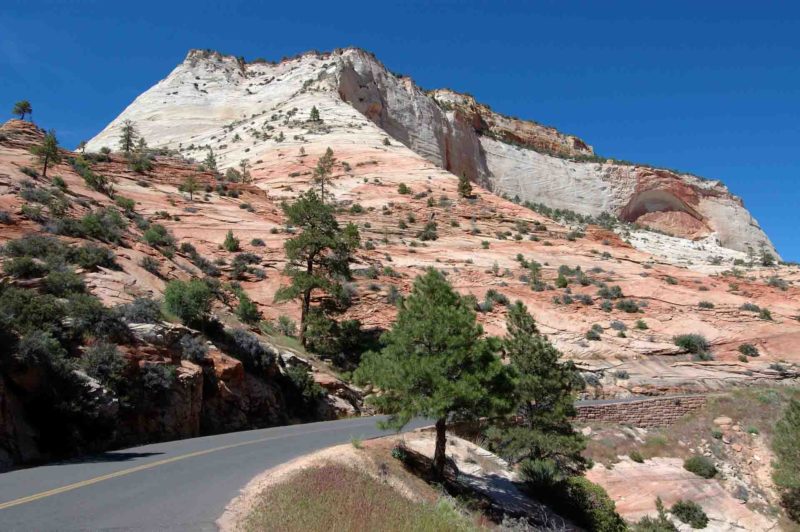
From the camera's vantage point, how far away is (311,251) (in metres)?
26.0

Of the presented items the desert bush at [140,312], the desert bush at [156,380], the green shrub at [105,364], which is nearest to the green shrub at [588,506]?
the desert bush at [156,380]

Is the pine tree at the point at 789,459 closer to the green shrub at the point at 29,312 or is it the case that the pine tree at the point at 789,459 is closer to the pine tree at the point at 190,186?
the green shrub at the point at 29,312

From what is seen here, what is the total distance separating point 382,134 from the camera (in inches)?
2183

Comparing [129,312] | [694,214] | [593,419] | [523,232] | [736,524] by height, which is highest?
[694,214]

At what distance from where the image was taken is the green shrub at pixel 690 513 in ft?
54.8

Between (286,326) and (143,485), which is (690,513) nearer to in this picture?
(143,485)

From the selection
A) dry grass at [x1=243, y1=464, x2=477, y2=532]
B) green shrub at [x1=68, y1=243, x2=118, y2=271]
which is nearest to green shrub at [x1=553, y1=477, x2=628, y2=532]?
dry grass at [x1=243, y1=464, x2=477, y2=532]

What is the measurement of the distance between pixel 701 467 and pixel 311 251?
1845 cm

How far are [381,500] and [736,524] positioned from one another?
584 inches

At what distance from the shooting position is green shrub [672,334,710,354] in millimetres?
27156

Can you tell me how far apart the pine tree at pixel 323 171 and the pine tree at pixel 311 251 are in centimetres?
1614

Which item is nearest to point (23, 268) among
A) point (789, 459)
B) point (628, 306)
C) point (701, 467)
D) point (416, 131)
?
point (701, 467)

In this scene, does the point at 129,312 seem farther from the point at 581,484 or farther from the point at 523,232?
the point at 523,232

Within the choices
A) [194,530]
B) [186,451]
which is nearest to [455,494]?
[186,451]
